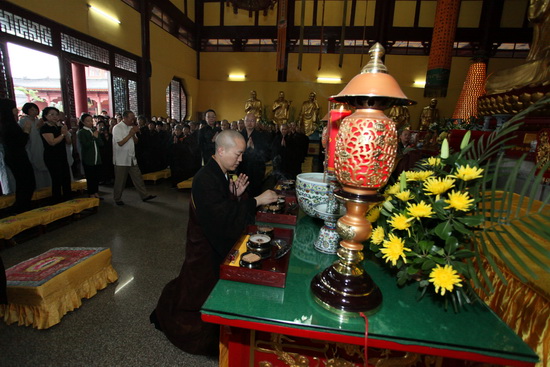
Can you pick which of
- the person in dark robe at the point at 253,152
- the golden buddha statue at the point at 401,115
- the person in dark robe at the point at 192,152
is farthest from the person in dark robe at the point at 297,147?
the golden buddha statue at the point at 401,115

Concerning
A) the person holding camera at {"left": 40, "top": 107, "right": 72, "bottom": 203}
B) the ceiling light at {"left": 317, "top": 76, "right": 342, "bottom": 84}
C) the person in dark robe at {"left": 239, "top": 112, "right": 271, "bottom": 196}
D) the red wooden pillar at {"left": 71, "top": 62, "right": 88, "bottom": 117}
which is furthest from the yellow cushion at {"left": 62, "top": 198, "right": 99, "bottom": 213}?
the ceiling light at {"left": 317, "top": 76, "right": 342, "bottom": 84}

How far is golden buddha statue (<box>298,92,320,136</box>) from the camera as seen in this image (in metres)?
10.3

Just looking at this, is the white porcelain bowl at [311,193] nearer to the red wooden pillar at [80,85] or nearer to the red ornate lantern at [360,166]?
the red ornate lantern at [360,166]

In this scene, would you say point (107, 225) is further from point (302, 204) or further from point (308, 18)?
point (308, 18)

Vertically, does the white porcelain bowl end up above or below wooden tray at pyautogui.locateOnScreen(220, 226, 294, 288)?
above

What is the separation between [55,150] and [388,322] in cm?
478

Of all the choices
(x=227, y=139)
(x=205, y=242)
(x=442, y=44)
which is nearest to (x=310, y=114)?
(x=442, y=44)

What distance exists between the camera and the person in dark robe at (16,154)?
3355 millimetres

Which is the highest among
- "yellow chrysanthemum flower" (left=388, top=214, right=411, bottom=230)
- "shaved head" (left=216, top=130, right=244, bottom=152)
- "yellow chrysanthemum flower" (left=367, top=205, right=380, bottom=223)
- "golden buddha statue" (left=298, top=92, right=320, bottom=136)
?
"golden buddha statue" (left=298, top=92, right=320, bottom=136)

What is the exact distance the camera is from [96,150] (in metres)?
4.34

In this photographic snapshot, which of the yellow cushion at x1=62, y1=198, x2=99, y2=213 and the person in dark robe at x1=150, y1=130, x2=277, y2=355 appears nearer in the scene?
the person in dark robe at x1=150, y1=130, x2=277, y2=355

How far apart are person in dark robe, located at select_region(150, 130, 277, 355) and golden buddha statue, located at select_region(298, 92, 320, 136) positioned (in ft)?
29.9

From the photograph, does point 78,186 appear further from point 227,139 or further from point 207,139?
point 227,139

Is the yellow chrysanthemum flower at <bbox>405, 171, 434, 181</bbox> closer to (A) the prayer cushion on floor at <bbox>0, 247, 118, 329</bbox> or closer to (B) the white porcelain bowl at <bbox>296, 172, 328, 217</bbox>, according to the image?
(B) the white porcelain bowl at <bbox>296, 172, 328, 217</bbox>
